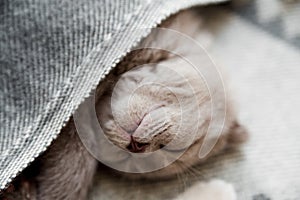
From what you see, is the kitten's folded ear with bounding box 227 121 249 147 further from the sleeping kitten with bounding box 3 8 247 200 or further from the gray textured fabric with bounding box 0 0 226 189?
the gray textured fabric with bounding box 0 0 226 189

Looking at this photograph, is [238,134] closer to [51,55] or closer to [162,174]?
[162,174]

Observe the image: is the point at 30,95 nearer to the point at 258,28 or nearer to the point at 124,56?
the point at 124,56

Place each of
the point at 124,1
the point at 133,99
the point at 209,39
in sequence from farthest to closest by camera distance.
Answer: the point at 209,39 → the point at 133,99 → the point at 124,1

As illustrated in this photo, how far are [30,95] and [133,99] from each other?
22cm

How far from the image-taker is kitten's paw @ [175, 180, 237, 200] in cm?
124

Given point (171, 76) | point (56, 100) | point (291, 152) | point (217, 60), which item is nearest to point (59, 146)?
point (56, 100)

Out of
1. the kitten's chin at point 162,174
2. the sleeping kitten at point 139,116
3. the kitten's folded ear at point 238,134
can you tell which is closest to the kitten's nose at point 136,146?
the sleeping kitten at point 139,116

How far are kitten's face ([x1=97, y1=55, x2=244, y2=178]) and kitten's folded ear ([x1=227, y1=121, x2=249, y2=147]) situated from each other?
100mm

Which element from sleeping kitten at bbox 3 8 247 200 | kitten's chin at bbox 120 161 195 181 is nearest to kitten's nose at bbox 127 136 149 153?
sleeping kitten at bbox 3 8 247 200

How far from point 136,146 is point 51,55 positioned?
267mm

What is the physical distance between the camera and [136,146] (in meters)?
1.13

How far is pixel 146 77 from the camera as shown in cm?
114

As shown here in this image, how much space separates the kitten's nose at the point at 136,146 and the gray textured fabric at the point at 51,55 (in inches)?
6.1

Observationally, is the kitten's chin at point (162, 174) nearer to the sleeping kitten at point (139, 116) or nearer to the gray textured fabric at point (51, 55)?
the sleeping kitten at point (139, 116)
